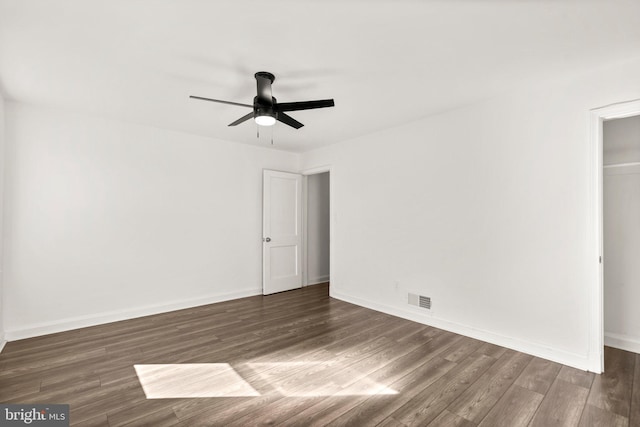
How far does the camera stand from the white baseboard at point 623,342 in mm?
2941

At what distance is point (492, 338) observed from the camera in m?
3.20

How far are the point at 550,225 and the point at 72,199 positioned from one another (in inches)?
208

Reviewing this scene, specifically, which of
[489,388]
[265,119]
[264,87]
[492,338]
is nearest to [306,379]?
[489,388]

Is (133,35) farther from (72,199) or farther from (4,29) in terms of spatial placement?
(72,199)

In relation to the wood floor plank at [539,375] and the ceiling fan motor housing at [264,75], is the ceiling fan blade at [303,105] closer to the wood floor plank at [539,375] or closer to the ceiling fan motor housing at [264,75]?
the ceiling fan motor housing at [264,75]

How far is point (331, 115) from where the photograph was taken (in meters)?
3.78

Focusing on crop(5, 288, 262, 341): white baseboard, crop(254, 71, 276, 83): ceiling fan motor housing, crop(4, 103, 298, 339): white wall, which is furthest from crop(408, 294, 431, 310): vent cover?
crop(254, 71, 276, 83): ceiling fan motor housing

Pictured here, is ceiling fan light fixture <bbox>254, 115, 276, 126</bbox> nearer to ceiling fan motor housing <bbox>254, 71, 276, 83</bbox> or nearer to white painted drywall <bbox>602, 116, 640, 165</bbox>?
ceiling fan motor housing <bbox>254, 71, 276, 83</bbox>

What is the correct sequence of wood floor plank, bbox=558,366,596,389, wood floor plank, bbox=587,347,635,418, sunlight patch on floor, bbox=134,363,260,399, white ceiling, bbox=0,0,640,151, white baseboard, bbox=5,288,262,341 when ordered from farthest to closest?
white baseboard, bbox=5,288,262,341, wood floor plank, bbox=558,366,596,389, sunlight patch on floor, bbox=134,363,260,399, wood floor plank, bbox=587,347,635,418, white ceiling, bbox=0,0,640,151

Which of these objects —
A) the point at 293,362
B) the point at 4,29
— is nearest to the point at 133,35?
the point at 4,29

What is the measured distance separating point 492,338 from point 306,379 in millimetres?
2081

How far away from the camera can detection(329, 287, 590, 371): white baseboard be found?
2700 mm

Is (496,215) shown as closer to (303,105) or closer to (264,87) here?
(303,105)

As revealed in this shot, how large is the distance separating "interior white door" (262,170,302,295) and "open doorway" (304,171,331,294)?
30 centimetres
